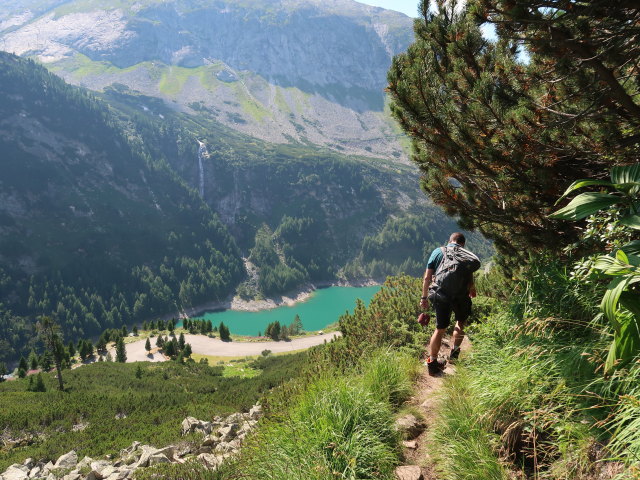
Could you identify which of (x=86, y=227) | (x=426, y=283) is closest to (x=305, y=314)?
(x=86, y=227)

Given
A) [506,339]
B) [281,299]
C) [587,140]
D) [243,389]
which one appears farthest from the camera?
[281,299]

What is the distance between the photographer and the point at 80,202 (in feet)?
518

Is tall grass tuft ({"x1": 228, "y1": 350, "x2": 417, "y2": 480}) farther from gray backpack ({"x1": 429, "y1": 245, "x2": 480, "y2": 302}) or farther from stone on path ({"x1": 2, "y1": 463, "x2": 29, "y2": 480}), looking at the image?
stone on path ({"x1": 2, "y1": 463, "x2": 29, "y2": 480})

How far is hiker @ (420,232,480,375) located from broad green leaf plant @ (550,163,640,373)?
2.14 metres

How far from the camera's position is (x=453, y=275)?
536 centimetres

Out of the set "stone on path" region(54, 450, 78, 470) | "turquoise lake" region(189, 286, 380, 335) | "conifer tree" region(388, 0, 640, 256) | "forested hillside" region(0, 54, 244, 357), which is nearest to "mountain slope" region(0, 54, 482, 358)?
"forested hillside" region(0, 54, 244, 357)

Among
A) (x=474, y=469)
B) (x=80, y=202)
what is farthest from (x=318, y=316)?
(x=474, y=469)

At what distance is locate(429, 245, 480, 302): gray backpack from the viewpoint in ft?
17.6

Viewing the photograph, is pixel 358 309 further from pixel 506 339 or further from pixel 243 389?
pixel 243 389

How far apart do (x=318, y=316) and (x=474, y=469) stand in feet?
422

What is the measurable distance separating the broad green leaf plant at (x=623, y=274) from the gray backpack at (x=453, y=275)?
6.97 ft

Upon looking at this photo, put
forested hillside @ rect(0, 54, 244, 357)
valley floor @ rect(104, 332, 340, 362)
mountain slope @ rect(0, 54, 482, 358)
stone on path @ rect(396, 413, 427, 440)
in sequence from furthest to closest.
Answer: mountain slope @ rect(0, 54, 482, 358) → forested hillside @ rect(0, 54, 244, 357) → valley floor @ rect(104, 332, 340, 362) → stone on path @ rect(396, 413, 427, 440)

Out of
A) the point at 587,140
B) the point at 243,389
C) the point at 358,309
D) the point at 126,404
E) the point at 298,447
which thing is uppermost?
the point at 587,140

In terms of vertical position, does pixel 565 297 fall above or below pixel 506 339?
above
